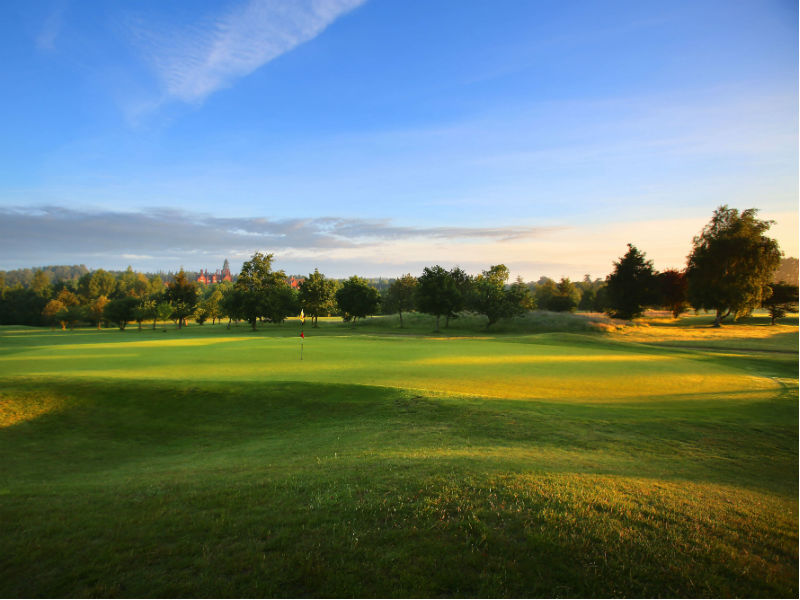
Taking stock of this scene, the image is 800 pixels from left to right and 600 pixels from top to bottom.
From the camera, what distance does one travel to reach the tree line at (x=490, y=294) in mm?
56531

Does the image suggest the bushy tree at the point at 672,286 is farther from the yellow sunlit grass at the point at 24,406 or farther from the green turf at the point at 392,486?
the yellow sunlit grass at the point at 24,406

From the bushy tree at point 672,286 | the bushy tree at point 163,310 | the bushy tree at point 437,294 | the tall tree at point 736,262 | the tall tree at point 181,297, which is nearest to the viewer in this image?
the tall tree at point 736,262

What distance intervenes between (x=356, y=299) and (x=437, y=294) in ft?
54.5

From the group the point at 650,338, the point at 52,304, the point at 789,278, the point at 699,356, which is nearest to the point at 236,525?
the point at 699,356

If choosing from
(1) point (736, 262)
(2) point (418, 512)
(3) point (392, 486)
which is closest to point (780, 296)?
(1) point (736, 262)

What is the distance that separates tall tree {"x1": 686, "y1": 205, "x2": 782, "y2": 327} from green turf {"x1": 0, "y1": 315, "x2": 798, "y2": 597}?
1891 inches

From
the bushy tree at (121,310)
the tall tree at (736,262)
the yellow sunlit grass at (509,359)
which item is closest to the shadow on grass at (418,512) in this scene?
the yellow sunlit grass at (509,359)

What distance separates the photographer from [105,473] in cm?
950

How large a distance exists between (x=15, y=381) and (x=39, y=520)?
15227 millimetres

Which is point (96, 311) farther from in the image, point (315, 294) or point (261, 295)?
point (315, 294)

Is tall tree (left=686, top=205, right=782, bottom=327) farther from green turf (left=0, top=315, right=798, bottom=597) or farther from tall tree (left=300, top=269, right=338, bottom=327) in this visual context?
tall tree (left=300, top=269, right=338, bottom=327)

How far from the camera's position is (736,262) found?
185 ft

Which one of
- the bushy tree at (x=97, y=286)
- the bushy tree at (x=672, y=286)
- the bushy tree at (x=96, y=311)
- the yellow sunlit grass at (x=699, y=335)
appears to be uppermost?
the bushy tree at (x=97, y=286)

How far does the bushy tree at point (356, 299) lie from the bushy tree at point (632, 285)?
42.8 meters
